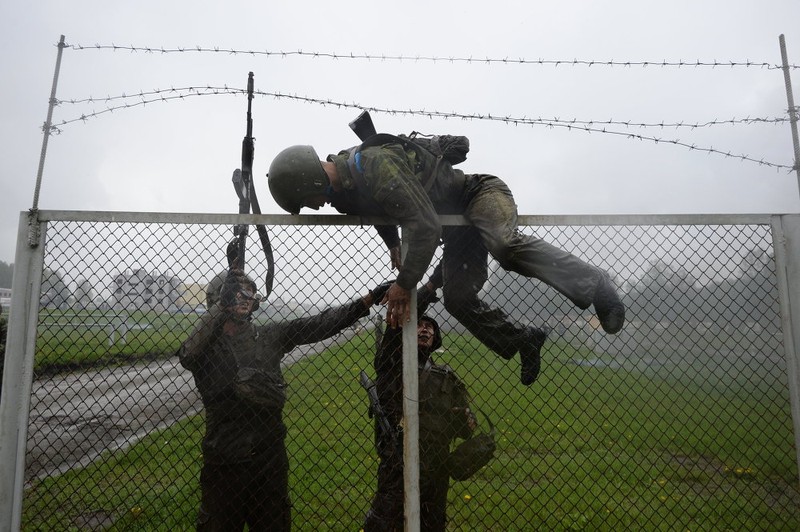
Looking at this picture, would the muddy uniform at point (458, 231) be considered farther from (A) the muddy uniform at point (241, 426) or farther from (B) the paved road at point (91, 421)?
(B) the paved road at point (91, 421)

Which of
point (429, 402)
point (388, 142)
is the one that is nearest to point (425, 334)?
point (429, 402)

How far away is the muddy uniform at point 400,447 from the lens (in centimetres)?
332

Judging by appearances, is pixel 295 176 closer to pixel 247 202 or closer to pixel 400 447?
pixel 247 202

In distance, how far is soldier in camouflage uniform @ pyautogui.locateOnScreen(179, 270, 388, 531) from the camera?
10.9 feet

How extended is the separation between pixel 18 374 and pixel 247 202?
1604 mm

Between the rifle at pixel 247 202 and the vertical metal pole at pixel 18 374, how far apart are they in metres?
0.98

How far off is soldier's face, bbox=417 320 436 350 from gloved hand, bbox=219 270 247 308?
4.43 feet

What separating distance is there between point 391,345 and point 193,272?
1.30m

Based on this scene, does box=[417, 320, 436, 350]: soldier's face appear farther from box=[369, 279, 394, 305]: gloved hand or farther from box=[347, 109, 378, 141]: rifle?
box=[347, 109, 378, 141]: rifle

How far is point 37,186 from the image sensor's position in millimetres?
3877

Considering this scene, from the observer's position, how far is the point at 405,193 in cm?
259

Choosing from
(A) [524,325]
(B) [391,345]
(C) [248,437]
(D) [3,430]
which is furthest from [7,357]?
(A) [524,325]

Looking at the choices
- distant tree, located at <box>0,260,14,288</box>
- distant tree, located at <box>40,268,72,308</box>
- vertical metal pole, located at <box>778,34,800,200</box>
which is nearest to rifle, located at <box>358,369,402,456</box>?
A: distant tree, located at <box>40,268,72,308</box>

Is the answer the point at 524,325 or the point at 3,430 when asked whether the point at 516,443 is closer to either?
the point at 524,325
